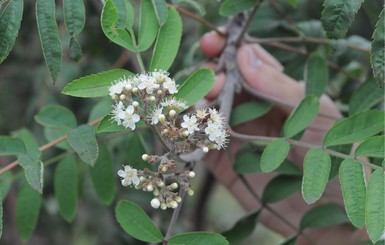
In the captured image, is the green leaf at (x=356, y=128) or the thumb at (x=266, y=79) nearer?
the green leaf at (x=356, y=128)

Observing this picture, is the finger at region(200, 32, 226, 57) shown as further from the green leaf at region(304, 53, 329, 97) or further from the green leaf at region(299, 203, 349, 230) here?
the green leaf at region(299, 203, 349, 230)

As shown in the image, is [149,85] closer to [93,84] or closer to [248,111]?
[93,84]

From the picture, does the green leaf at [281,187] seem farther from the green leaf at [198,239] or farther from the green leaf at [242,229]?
the green leaf at [198,239]

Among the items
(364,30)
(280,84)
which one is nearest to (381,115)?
(280,84)

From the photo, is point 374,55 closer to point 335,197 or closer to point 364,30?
point 335,197

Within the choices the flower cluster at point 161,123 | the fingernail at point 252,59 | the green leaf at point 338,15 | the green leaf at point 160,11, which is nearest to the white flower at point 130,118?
the flower cluster at point 161,123

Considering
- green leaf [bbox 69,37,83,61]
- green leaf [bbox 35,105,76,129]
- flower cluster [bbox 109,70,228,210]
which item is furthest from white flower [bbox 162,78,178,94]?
green leaf [bbox 35,105,76,129]

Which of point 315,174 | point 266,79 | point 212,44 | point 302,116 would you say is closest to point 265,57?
point 266,79
